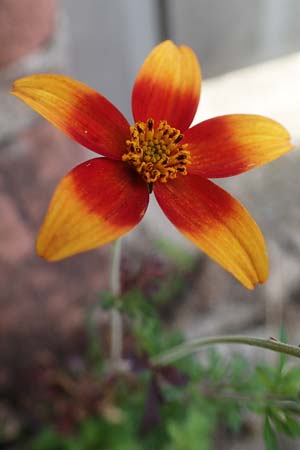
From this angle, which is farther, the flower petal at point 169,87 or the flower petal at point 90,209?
the flower petal at point 169,87

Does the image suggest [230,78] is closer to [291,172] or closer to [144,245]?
[291,172]

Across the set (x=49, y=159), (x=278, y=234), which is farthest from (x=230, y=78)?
(x=49, y=159)

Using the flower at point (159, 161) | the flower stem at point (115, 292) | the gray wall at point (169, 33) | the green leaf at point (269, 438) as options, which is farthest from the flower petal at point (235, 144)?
the gray wall at point (169, 33)

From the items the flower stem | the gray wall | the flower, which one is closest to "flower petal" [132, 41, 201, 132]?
the flower

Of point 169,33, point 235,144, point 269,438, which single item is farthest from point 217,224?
point 169,33

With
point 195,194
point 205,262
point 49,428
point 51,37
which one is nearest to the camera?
point 195,194

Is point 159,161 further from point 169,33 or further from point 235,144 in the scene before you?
point 169,33

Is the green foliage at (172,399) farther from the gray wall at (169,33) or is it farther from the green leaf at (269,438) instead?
the gray wall at (169,33)
